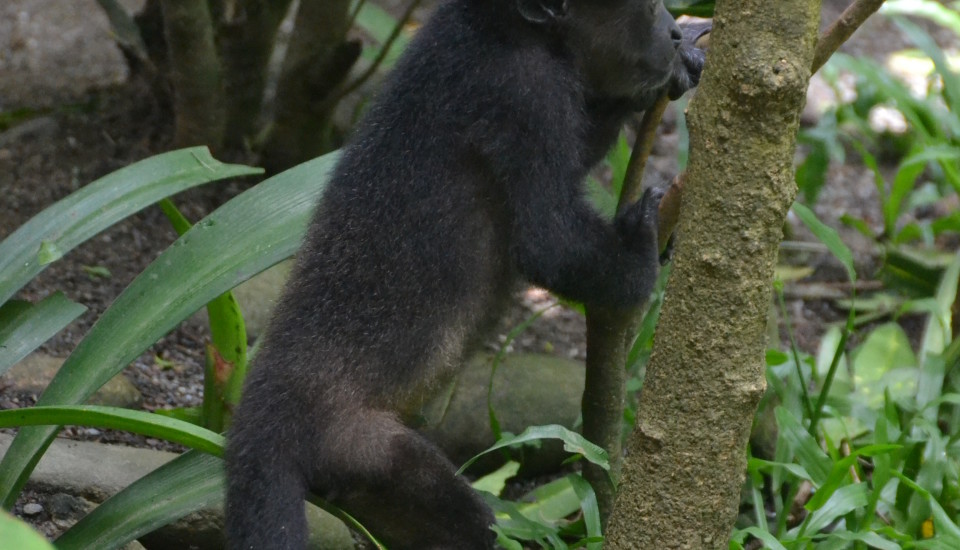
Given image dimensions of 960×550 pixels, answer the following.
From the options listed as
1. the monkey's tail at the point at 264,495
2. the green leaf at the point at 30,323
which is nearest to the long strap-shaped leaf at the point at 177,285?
the green leaf at the point at 30,323

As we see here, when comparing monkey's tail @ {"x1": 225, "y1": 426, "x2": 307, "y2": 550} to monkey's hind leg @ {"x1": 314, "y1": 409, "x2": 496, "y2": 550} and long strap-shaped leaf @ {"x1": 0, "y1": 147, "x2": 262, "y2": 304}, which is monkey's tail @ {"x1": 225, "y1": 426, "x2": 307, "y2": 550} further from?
long strap-shaped leaf @ {"x1": 0, "y1": 147, "x2": 262, "y2": 304}

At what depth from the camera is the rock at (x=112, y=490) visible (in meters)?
2.98

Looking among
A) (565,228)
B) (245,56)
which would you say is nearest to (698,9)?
(565,228)

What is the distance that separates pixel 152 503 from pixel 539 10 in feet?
→ 4.96

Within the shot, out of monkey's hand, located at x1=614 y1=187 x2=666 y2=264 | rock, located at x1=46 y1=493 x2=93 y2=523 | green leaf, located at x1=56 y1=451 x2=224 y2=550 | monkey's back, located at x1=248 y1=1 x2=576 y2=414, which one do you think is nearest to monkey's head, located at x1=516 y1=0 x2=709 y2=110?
monkey's back, located at x1=248 y1=1 x2=576 y2=414

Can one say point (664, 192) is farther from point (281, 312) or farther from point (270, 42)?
point (270, 42)

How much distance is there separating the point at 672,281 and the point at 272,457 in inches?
38.0


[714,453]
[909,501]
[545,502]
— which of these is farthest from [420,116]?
[909,501]

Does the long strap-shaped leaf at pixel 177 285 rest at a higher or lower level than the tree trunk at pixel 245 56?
higher

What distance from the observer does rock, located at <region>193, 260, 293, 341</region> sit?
13.3ft

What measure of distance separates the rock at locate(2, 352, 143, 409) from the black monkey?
42.3 inches

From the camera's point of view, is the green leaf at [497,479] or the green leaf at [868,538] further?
the green leaf at [497,479]

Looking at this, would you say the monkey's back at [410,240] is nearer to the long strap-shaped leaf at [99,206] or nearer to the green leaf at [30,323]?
the long strap-shaped leaf at [99,206]

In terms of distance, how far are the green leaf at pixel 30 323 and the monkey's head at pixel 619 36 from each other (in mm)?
1437
